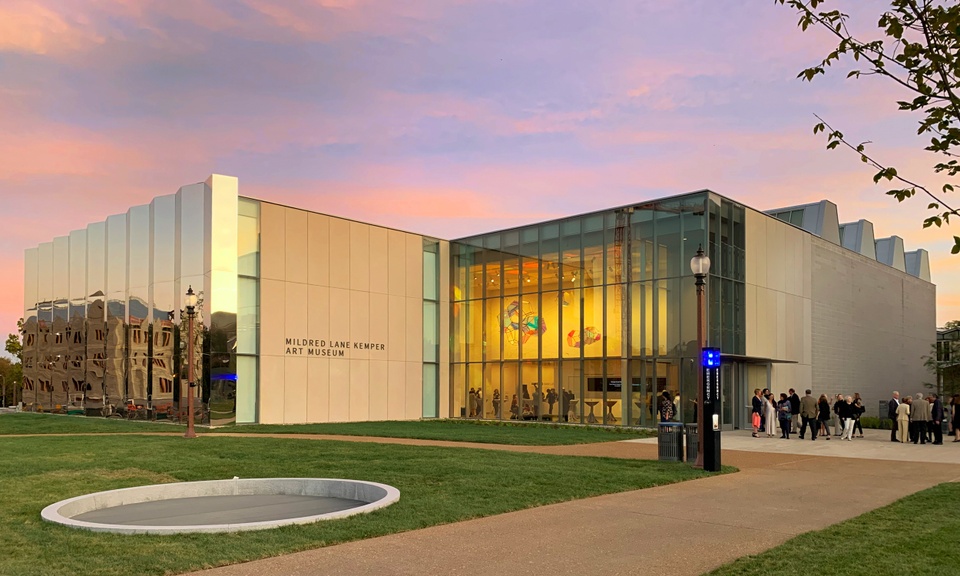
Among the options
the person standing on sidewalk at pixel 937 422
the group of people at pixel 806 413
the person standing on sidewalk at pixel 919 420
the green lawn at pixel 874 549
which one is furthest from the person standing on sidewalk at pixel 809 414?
the green lawn at pixel 874 549

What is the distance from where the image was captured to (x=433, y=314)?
1592 inches

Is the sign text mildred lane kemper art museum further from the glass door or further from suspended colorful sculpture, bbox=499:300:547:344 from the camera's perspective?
the glass door

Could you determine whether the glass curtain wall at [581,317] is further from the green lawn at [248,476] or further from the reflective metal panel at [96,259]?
the reflective metal panel at [96,259]

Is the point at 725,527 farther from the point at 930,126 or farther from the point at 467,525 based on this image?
the point at 930,126

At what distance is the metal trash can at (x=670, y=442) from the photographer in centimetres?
1784

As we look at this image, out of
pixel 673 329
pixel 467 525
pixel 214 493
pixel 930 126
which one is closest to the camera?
pixel 930 126

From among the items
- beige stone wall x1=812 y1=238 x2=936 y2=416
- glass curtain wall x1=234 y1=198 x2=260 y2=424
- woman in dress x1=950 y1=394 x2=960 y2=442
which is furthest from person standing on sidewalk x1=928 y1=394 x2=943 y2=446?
glass curtain wall x1=234 y1=198 x2=260 y2=424

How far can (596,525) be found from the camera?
10031mm

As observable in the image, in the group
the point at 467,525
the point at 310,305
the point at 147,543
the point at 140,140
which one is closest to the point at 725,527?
the point at 467,525

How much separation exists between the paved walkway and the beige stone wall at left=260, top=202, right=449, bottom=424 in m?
21.3

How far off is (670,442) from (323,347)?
20.2 m

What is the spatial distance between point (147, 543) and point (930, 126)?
8.41 meters

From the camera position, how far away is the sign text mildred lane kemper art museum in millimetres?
33219

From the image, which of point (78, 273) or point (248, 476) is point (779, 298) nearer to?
point (248, 476)
